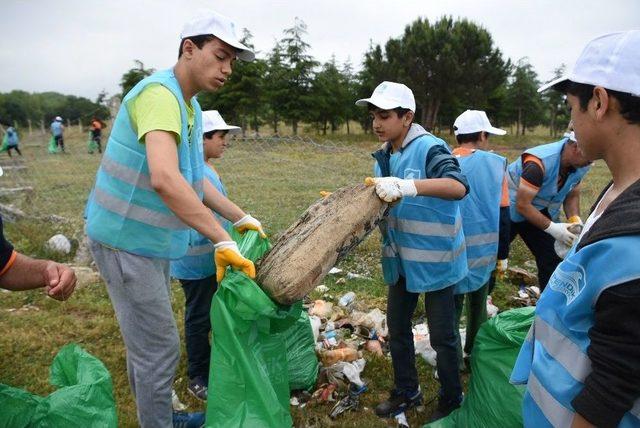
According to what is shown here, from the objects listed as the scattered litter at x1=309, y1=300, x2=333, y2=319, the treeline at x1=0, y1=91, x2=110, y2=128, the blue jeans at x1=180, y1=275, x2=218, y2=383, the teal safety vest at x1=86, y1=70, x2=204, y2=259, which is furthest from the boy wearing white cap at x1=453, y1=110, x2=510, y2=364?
the treeline at x1=0, y1=91, x2=110, y2=128

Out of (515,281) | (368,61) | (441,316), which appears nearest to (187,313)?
(441,316)

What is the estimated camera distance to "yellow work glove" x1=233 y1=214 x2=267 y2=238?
2.30 metres

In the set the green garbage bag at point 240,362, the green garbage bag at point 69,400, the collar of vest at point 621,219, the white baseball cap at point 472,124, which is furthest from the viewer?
the white baseball cap at point 472,124

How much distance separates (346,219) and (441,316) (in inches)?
32.6

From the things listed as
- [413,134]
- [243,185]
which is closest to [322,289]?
[413,134]

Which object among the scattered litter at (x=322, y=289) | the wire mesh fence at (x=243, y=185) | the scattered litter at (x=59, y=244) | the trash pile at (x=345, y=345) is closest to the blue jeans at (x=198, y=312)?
the trash pile at (x=345, y=345)

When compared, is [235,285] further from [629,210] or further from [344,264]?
[344,264]

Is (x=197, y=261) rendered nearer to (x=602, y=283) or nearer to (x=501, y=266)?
(x=602, y=283)

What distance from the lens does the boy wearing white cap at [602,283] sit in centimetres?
91

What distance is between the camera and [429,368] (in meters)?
2.99

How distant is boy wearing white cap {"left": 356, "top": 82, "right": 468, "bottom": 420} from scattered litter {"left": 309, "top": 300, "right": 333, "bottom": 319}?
119 centimetres

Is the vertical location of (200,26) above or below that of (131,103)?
above

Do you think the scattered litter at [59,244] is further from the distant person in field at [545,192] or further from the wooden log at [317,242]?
the distant person in field at [545,192]

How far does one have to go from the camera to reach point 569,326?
1075mm
